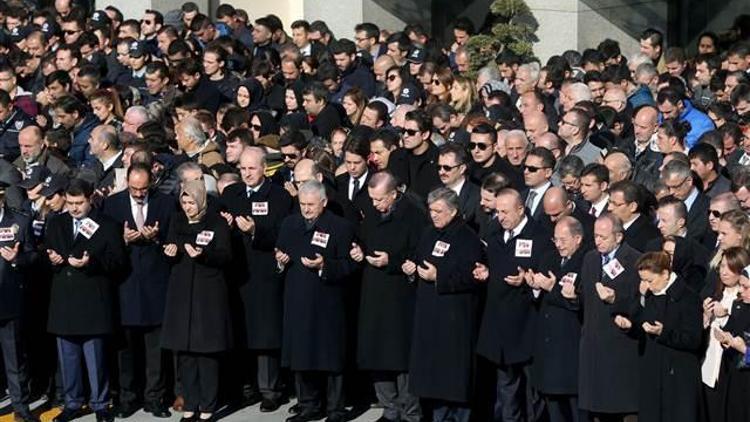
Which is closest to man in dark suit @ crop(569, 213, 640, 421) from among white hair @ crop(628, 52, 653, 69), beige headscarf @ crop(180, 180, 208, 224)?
beige headscarf @ crop(180, 180, 208, 224)

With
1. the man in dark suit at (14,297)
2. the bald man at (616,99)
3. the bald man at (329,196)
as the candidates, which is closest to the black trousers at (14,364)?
the man in dark suit at (14,297)

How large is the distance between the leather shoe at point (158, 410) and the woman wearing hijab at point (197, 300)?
0.34m

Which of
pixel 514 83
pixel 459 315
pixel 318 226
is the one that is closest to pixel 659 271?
pixel 459 315

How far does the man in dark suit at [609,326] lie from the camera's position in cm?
1139

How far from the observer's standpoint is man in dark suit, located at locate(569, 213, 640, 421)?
448 inches

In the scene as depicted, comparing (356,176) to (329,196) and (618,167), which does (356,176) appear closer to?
(329,196)

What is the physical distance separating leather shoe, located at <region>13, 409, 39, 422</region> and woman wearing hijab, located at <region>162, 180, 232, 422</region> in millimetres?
1238

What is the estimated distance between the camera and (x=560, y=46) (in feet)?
73.0

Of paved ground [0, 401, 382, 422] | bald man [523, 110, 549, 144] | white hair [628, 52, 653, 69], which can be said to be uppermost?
white hair [628, 52, 653, 69]

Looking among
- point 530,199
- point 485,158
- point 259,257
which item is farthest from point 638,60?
point 259,257

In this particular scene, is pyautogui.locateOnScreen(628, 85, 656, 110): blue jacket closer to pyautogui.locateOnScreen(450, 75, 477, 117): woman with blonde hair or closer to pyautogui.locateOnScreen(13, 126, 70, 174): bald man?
pyautogui.locateOnScreen(450, 75, 477, 117): woman with blonde hair

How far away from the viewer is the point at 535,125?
14.5m

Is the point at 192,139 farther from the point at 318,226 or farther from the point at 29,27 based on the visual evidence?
the point at 29,27

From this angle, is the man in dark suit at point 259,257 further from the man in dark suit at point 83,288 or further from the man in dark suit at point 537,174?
the man in dark suit at point 537,174
